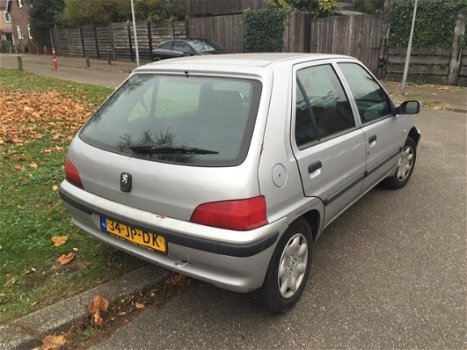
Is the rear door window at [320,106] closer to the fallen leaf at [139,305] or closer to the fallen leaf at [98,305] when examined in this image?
the fallen leaf at [139,305]

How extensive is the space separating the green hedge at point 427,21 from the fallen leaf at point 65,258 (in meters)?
12.9

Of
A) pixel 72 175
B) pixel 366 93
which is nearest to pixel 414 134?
pixel 366 93

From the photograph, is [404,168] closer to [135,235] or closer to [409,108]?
[409,108]

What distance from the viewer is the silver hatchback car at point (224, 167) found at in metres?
2.37

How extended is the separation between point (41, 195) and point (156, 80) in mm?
2177

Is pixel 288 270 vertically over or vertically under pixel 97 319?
over

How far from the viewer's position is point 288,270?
110 inches

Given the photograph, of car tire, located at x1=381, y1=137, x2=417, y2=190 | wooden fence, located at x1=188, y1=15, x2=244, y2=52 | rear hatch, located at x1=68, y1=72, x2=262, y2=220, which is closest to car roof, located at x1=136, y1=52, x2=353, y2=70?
rear hatch, located at x1=68, y1=72, x2=262, y2=220

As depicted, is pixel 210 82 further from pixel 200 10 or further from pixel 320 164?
pixel 200 10

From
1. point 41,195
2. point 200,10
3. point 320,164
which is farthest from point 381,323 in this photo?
point 200,10

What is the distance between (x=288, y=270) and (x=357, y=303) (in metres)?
0.58

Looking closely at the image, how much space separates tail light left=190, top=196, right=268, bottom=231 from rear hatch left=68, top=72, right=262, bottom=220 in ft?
0.12

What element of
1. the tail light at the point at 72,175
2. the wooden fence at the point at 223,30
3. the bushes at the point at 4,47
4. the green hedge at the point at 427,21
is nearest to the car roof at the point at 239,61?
the tail light at the point at 72,175

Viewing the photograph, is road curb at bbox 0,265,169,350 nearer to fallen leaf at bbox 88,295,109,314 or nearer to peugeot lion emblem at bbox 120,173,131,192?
fallen leaf at bbox 88,295,109,314
